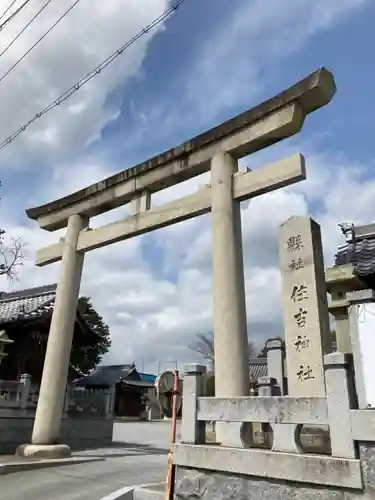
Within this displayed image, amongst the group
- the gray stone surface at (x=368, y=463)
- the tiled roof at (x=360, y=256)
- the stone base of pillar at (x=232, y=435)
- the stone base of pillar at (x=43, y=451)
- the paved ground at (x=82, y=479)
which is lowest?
the paved ground at (x=82, y=479)

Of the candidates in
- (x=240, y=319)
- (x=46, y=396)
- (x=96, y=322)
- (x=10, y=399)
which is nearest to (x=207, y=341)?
(x=96, y=322)

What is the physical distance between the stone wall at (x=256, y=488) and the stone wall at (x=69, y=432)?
340 inches

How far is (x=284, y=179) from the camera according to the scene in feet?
24.0

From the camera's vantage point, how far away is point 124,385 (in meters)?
36.0

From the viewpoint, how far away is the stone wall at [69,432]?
12805 millimetres

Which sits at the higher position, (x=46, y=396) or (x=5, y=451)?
(x=46, y=396)

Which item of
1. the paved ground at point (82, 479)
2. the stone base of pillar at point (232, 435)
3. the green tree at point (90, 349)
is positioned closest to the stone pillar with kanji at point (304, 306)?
the stone base of pillar at point (232, 435)

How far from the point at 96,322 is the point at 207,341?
1649cm

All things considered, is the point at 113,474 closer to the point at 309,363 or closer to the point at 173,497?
the point at 173,497

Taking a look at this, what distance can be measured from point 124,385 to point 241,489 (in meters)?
32.7

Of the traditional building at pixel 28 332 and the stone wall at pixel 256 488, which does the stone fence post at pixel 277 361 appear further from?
the traditional building at pixel 28 332

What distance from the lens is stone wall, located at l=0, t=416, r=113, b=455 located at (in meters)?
12.8

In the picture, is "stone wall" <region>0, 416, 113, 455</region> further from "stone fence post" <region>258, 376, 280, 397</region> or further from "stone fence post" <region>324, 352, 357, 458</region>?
"stone fence post" <region>324, 352, 357, 458</region>

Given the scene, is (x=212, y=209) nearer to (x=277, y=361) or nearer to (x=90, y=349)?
(x=277, y=361)
